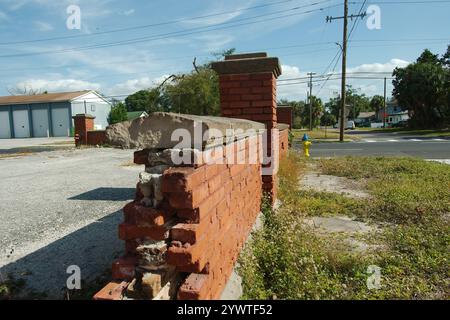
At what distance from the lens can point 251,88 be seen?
4719 millimetres

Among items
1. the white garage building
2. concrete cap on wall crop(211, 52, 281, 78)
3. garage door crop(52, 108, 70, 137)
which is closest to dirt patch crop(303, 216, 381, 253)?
concrete cap on wall crop(211, 52, 281, 78)

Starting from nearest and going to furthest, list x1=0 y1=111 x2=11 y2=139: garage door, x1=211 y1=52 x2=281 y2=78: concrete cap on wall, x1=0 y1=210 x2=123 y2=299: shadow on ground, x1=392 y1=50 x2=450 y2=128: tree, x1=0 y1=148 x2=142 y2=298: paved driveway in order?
x1=0 y1=210 x2=123 y2=299: shadow on ground, x1=0 y1=148 x2=142 y2=298: paved driveway, x1=211 y1=52 x2=281 y2=78: concrete cap on wall, x1=392 y1=50 x2=450 y2=128: tree, x1=0 y1=111 x2=11 y2=139: garage door

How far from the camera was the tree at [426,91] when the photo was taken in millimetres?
39469

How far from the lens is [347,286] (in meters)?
2.87

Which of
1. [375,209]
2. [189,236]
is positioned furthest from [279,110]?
[189,236]

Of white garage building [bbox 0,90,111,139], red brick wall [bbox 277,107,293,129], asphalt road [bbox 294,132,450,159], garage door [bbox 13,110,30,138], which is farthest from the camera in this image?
garage door [bbox 13,110,30,138]

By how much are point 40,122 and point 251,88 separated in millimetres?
48766

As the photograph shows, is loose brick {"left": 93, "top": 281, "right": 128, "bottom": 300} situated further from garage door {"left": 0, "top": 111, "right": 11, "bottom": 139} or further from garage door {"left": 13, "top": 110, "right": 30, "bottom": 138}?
garage door {"left": 0, "top": 111, "right": 11, "bottom": 139}

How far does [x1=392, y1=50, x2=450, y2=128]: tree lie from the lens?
129 feet

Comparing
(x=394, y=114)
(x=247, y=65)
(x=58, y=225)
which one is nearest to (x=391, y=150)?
(x=247, y=65)

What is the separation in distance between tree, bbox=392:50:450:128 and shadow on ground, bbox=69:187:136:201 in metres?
42.2

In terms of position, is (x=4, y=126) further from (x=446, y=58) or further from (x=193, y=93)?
(x=446, y=58)

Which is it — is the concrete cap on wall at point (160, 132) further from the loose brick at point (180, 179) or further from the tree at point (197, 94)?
the tree at point (197, 94)

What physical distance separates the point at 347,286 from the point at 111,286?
6.29ft
